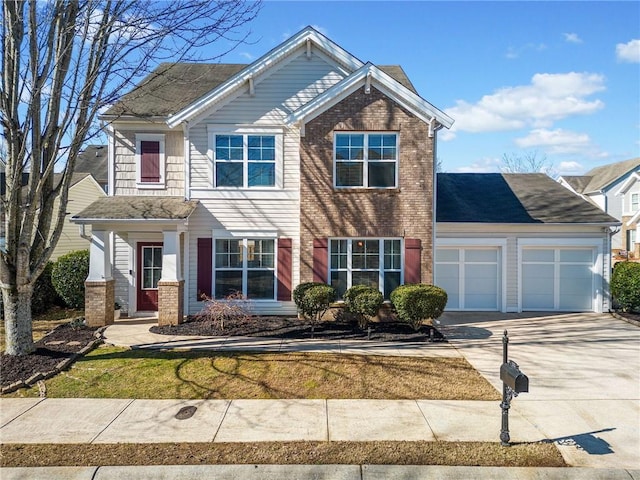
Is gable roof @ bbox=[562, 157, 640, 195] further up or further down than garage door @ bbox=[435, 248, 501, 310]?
further up

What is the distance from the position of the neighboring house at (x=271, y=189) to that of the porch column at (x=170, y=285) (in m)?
0.03

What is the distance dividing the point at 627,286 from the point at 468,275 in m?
4.85

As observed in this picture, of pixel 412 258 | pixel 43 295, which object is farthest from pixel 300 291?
pixel 43 295

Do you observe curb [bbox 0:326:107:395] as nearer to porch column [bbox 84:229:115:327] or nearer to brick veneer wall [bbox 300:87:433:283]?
porch column [bbox 84:229:115:327]

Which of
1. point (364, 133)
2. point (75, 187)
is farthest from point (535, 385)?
point (75, 187)

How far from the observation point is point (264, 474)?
438 centimetres

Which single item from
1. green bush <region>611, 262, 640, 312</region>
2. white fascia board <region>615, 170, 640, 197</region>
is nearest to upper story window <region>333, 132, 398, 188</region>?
green bush <region>611, 262, 640, 312</region>

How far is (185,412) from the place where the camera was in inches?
235

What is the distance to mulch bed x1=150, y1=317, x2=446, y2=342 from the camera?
10.1m

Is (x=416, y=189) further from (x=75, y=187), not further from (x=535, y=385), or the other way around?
(x=75, y=187)

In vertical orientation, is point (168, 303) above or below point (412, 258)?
below

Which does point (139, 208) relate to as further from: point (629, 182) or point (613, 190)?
point (613, 190)

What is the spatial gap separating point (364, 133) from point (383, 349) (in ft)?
19.9

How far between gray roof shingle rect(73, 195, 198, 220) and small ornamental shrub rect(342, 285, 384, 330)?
4901mm
